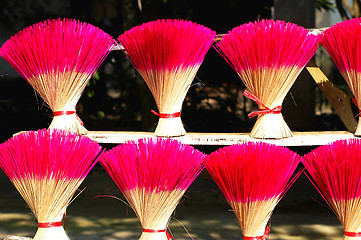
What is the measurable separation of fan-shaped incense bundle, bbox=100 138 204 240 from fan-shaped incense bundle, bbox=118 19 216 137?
215 mm

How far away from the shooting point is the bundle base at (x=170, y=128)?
6.84 ft

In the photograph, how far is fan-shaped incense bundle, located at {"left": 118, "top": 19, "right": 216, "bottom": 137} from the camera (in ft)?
6.57

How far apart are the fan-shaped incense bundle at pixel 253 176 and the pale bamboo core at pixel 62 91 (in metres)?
0.55

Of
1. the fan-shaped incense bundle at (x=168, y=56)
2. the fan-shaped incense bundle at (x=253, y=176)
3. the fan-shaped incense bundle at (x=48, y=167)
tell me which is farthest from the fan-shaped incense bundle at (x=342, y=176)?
the fan-shaped incense bundle at (x=48, y=167)

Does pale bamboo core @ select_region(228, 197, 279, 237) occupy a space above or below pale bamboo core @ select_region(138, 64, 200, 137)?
below

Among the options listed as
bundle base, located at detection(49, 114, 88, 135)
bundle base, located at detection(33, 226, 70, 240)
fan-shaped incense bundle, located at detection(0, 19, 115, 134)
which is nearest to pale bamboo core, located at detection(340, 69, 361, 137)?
fan-shaped incense bundle, located at detection(0, 19, 115, 134)

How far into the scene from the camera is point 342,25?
78.2 inches

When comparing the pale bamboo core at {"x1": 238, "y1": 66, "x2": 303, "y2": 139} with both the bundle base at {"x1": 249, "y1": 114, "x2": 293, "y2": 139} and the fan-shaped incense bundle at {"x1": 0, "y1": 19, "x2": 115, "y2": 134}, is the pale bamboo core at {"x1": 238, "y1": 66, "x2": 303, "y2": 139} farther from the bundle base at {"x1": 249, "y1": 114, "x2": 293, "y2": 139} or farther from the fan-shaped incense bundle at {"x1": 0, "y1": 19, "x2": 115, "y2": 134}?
the fan-shaped incense bundle at {"x1": 0, "y1": 19, "x2": 115, "y2": 134}

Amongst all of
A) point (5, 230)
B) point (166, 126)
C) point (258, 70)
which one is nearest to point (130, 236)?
point (5, 230)

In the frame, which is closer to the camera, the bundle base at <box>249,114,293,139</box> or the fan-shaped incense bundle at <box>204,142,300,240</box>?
the fan-shaped incense bundle at <box>204,142,300,240</box>

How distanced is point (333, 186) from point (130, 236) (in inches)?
71.4

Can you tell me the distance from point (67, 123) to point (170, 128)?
37cm

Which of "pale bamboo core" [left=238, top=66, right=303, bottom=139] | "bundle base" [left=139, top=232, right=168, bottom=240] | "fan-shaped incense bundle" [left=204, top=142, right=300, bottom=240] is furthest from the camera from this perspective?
"pale bamboo core" [left=238, top=66, right=303, bottom=139]

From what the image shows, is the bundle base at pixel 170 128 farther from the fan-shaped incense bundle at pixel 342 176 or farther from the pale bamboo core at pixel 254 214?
the fan-shaped incense bundle at pixel 342 176
